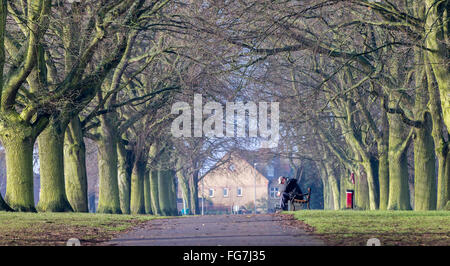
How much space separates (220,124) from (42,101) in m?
19.8

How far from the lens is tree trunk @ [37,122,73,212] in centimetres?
2616

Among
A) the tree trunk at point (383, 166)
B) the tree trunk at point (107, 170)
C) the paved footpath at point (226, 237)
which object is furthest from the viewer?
the tree trunk at point (383, 166)

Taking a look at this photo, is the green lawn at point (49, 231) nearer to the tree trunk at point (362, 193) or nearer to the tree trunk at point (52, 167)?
the tree trunk at point (52, 167)

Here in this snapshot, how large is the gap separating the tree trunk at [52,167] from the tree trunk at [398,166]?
13.2 m

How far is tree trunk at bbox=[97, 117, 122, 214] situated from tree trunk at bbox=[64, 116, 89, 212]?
133 inches

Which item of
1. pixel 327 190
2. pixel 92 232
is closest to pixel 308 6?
pixel 92 232

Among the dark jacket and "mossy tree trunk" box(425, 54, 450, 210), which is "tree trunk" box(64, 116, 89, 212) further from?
"mossy tree trunk" box(425, 54, 450, 210)

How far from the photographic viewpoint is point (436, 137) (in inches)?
1085

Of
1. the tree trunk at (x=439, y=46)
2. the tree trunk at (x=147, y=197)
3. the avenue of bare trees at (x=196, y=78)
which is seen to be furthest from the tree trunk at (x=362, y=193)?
the tree trunk at (x=439, y=46)

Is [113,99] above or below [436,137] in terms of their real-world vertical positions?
above

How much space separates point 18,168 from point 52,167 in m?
2.43

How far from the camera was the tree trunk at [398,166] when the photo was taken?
1254 inches

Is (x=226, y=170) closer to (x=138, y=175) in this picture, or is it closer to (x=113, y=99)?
(x=138, y=175)

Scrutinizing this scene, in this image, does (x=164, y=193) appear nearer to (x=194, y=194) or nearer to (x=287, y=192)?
(x=194, y=194)
